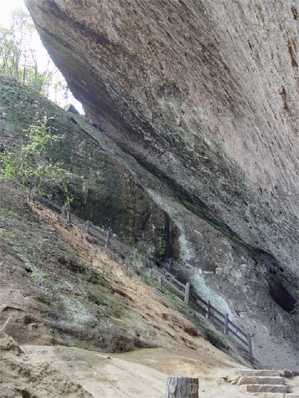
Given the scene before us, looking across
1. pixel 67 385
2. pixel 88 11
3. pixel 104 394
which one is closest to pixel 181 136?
pixel 88 11

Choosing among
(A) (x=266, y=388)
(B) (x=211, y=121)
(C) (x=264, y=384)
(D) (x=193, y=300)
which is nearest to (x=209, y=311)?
(D) (x=193, y=300)

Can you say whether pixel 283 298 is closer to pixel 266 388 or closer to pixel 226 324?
pixel 226 324

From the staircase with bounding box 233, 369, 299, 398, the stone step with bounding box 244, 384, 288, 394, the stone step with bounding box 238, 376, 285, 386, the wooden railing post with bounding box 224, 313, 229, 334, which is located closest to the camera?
the staircase with bounding box 233, 369, 299, 398

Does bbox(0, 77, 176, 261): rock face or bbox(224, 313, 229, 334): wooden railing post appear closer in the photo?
bbox(224, 313, 229, 334): wooden railing post

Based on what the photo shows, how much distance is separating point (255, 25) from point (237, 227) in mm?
12896

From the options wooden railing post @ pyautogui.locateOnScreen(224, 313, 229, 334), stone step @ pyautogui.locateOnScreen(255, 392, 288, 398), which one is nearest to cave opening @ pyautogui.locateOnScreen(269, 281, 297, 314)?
wooden railing post @ pyautogui.locateOnScreen(224, 313, 229, 334)

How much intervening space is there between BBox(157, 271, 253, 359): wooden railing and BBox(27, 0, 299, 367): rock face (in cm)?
78

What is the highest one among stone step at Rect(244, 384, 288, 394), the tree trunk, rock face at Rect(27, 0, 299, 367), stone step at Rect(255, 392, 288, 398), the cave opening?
rock face at Rect(27, 0, 299, 367)

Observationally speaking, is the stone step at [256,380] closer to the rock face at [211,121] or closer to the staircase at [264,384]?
the staircase at [264,384]

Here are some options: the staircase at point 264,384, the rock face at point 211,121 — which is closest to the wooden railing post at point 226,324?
the rock face at point 211,121

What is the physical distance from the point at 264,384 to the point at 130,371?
249cm

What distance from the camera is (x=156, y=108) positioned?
1755cm

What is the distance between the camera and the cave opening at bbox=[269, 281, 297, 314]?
70.0 feet

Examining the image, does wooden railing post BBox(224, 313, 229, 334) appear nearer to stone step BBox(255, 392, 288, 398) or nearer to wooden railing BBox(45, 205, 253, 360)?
wooden railing BBox(45, 205, 253, 360)
